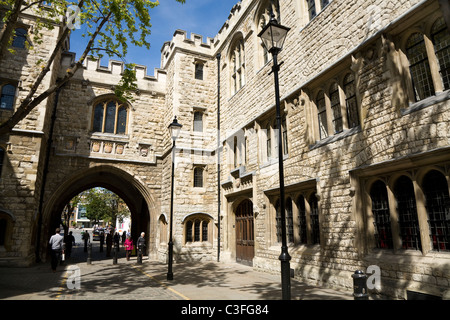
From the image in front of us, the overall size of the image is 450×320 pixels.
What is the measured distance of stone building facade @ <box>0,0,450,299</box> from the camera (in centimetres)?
586

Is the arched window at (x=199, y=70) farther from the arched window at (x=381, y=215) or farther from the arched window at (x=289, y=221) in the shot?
the arched window at (x=381, y=215)

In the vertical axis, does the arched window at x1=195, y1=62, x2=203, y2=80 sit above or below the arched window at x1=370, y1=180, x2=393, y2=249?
above

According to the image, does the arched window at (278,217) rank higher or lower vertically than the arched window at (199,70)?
lower

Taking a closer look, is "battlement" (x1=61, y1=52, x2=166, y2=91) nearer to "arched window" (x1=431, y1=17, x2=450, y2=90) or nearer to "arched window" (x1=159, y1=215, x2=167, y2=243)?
"arched window" (x1=159, y1=215, x2=167, y2=243)

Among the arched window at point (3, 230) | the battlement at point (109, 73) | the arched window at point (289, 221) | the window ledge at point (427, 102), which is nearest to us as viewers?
the window ledge at point (427, 102)

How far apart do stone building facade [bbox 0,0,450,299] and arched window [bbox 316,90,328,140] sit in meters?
0.04

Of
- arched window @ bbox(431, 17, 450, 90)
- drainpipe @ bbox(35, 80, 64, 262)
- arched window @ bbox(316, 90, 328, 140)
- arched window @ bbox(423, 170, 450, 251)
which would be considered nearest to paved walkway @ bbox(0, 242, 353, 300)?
arched window @ bbox(423, 170, 450, 251)

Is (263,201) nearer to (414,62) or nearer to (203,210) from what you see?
(203,210)

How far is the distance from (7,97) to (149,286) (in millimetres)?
10684

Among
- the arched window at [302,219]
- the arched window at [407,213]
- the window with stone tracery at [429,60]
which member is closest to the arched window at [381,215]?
the arched window at [407,213]

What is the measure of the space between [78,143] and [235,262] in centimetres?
975

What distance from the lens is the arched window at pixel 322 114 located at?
28.3 feet

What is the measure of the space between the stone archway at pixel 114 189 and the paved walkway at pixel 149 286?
412 cm

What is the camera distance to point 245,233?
498 inches
